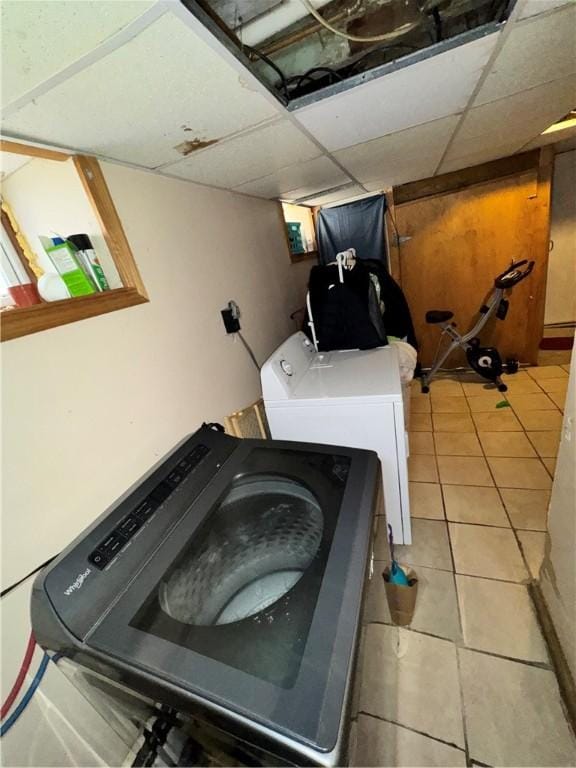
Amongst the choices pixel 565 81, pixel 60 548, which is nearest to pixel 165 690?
pixel 60 548

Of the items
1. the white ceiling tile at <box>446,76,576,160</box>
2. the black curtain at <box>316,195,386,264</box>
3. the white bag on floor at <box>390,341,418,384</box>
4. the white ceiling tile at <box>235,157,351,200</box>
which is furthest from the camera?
the black curtain at <box>316,195,386,264</box>

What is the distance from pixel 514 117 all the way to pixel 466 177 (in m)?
1.44

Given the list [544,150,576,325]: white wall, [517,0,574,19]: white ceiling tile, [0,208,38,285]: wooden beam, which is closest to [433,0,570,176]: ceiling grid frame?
[517,0,574,19]: white ceiling tile

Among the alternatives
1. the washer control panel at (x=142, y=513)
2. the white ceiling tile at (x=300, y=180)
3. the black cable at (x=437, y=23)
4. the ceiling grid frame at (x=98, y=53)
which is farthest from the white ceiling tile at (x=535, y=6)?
the washer control panel at (x=142, y=513)

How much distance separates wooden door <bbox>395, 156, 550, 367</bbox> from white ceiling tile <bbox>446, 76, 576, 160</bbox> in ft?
2.60

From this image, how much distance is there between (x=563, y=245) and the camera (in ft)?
10.8

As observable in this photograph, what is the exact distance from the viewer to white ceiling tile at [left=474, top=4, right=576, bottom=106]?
0.82m

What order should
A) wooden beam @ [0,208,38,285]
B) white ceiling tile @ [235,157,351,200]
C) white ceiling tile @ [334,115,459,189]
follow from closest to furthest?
→ 1. wooden beam @ [0,208,38,285]
2. white ceiling tile @ [334,115,459,189]
3. white ceiling tile @ [235,157,351,200]

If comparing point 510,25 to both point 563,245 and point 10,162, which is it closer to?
point 10,162

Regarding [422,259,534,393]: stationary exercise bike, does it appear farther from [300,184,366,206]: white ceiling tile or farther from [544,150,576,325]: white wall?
[300,184,366,206]: white ceiling tile

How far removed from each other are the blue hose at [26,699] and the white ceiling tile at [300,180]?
2.18 m

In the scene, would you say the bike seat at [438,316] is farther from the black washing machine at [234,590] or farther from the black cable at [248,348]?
the black washing machine at [234,590]

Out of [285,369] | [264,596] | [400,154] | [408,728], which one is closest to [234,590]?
[264,596]

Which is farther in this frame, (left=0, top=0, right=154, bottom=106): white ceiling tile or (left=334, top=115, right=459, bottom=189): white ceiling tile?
(left=334, top=115, right=459, bottom=189): white ceiling tile
